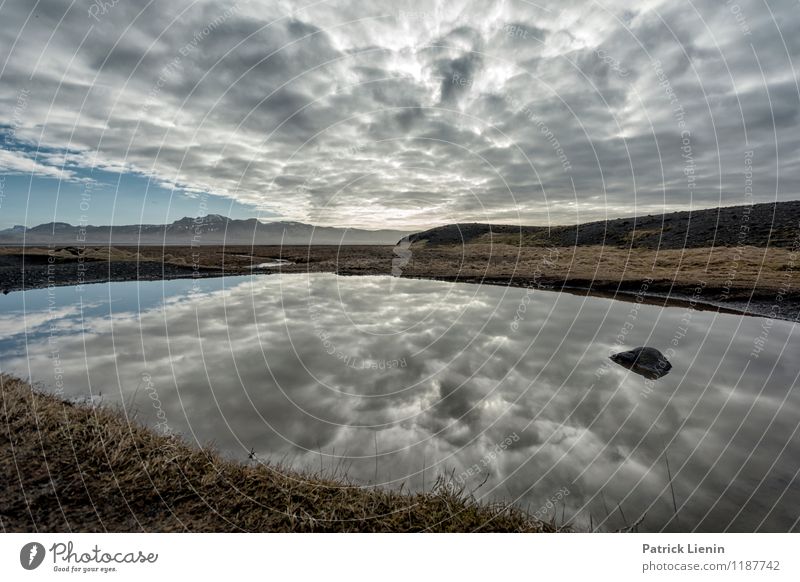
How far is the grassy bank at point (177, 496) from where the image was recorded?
699cm

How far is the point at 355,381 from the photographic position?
1592 cm

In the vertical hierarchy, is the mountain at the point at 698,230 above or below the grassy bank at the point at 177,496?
above

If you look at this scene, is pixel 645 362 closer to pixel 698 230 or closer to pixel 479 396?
pixel 479 396

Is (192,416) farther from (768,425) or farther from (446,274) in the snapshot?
(446,274)

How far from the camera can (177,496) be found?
25.0 feet

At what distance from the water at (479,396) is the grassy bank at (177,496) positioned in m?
1.26

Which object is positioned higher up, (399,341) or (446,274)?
(446,274)

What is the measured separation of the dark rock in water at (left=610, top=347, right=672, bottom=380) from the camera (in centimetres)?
1673

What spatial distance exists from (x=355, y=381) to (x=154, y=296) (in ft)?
91.4

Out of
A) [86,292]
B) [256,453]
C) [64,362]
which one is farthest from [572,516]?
[86,292]

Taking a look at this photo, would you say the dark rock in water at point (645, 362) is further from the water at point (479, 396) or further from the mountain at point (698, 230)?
the mountain at point (698, 230)
